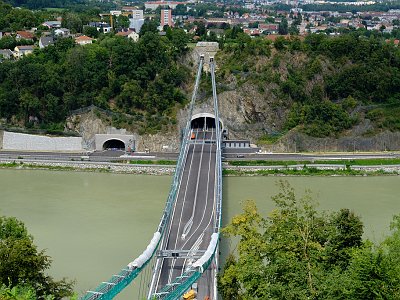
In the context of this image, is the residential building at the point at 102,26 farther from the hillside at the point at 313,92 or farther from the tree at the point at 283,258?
the tree at the point at 283,258

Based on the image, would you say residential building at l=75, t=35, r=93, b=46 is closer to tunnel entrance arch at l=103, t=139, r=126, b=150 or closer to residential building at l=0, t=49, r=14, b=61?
residential building at l=0, t=49, r=14, b=61

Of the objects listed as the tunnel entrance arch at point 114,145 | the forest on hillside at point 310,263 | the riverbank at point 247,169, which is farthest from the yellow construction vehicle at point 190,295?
the tunnel entrance arch at point 114,145

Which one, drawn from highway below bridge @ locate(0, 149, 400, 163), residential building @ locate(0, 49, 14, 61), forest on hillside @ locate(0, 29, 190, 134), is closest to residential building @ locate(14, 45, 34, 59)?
residential building @ locate(0, 49, 14, 61)

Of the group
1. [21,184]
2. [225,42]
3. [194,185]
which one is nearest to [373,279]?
[194,185]

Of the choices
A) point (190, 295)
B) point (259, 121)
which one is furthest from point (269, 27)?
point (190, 295)

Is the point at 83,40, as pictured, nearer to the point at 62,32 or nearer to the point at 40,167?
the point at 62,32

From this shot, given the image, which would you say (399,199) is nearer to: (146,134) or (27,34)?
(146,134)
